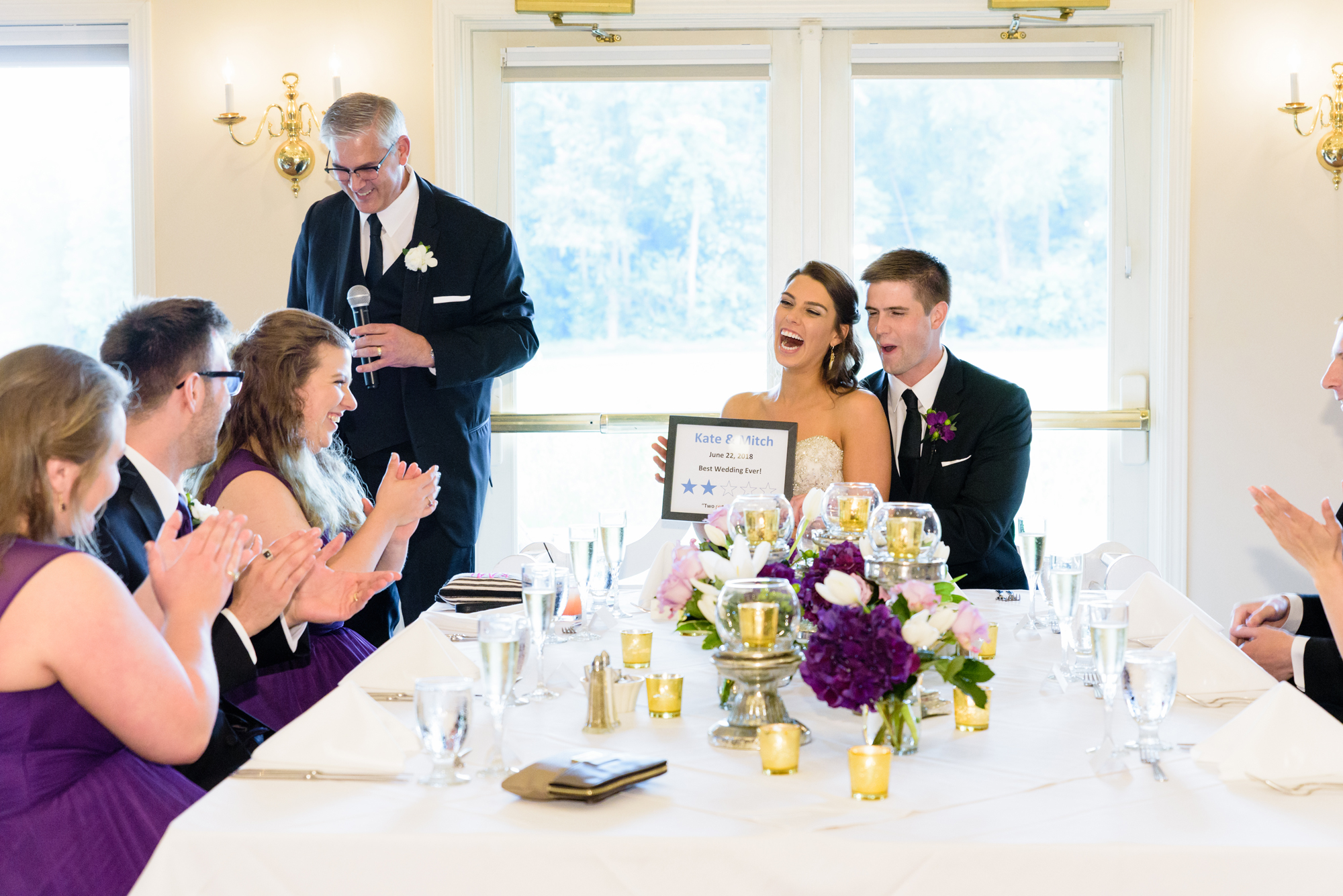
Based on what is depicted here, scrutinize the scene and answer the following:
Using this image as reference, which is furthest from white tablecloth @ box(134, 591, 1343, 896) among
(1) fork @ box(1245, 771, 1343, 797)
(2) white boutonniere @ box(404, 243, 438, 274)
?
(2) white boutonniere @ box(404, 243, 438, 274)

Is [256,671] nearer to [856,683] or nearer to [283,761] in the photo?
[283,761]

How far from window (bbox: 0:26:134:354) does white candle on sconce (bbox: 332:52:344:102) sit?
906mm

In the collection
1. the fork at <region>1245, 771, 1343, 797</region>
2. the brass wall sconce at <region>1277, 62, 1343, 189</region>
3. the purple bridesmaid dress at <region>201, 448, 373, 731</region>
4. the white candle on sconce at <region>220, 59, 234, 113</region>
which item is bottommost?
the purple bridesmaid dress at <region>201, 448, 373, 731</region>

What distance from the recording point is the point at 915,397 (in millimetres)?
3365

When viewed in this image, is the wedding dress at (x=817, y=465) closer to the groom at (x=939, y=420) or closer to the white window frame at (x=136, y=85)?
the groom at (x=939, y=420)

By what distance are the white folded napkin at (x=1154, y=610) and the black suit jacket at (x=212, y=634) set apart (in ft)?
5.22

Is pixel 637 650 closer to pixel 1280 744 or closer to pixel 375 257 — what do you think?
pixel 1280 744

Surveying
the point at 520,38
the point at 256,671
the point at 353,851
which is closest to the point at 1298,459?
the point at 520,38

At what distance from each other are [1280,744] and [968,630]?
0.38 metres

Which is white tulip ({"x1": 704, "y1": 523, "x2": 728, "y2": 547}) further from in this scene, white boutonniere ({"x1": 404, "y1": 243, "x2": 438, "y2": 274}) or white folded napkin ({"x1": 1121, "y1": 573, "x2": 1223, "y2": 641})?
white boutonniere ({"x1": 404, "y1": 243, "x2": 438, "y2": 274})

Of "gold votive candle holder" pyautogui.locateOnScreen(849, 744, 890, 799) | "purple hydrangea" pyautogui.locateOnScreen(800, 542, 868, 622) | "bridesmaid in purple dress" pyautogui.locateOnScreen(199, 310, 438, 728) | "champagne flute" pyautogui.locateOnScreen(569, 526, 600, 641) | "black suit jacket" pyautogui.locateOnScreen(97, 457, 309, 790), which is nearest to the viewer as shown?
"gold votive candle holder" pyautogui.locateOnScreen(849, 744, 890, 799)

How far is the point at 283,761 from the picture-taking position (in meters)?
1.40

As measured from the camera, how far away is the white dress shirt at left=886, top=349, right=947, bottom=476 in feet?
11.0

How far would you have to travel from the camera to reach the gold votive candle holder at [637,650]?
1.99 metres
